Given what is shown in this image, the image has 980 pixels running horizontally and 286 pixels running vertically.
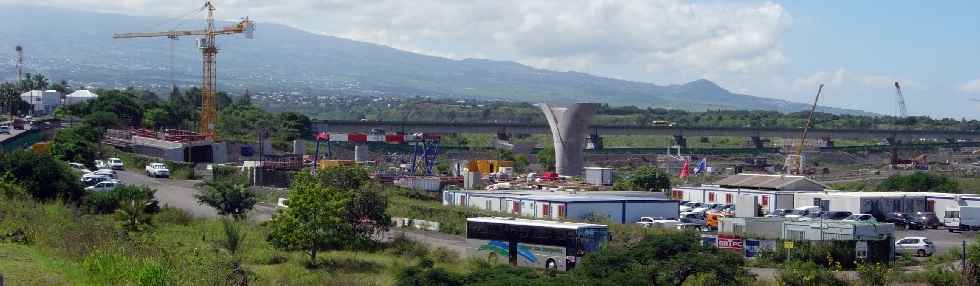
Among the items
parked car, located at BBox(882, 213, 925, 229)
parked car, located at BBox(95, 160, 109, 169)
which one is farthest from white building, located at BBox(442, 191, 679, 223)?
parked car, located at BBox(95, 160, 109, 169)

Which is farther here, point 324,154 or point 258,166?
point 324,154

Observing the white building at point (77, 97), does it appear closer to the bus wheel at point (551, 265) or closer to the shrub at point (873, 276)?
the bus wheel at point (551, 265)

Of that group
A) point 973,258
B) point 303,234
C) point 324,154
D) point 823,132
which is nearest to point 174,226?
point 303,234

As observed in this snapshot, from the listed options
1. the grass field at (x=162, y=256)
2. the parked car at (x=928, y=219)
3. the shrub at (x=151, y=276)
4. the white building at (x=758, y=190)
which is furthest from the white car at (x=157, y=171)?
the shrub at (x=151, y=276)

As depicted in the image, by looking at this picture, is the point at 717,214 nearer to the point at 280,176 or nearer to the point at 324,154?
the point at 280,176

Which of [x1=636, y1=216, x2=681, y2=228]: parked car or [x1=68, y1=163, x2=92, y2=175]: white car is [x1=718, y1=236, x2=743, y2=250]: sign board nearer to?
[x1=636, y1=216, x2=681, y2=228]: parked car

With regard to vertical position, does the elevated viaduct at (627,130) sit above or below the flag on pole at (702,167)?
above

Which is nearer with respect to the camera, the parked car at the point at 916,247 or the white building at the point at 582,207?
the parked car at the point at 916,247
